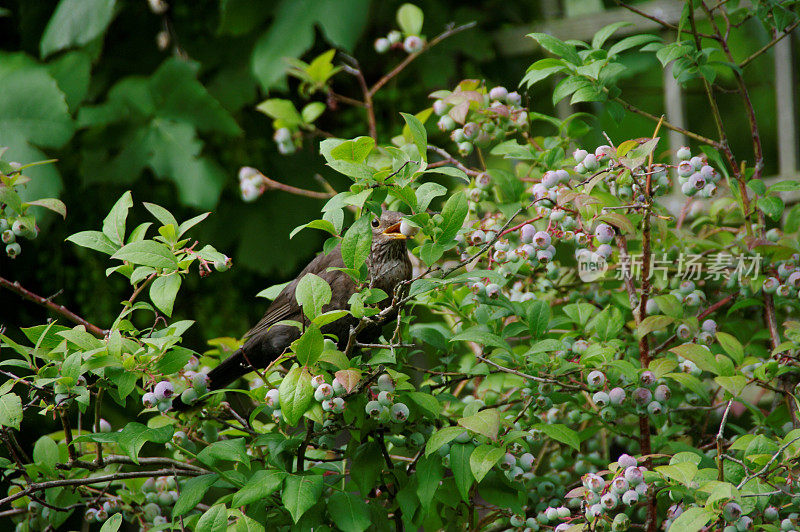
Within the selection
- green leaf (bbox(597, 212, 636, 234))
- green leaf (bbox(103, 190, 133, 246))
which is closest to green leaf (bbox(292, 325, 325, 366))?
green leaf (bbox(103, 190, 133, 246))

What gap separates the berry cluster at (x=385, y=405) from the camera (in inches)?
47.9

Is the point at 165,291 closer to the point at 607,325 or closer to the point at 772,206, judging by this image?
the point at 607,325

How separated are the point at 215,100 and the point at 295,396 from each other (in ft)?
5.63

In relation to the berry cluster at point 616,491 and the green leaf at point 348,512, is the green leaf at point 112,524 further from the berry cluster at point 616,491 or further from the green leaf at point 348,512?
the berry cluster at point 616,491

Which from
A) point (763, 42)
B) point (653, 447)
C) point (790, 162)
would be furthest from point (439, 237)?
point (763, 42)

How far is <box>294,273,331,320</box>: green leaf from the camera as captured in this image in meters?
1.19

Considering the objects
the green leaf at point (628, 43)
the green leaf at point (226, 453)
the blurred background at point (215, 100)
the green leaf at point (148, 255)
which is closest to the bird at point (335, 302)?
the green leaf at point (226, 453)

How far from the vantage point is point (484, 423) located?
3.93 ft

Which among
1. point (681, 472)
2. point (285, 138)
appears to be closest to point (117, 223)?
point (285, 138)

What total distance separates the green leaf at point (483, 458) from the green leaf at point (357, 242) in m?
0.35

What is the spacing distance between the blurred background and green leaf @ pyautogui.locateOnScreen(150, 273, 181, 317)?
1265 mm

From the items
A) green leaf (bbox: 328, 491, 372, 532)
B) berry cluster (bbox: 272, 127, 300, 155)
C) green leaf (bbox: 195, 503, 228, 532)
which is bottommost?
green leaf (bbox: 328, 491, 372, 532)

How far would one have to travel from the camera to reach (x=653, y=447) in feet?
5.31

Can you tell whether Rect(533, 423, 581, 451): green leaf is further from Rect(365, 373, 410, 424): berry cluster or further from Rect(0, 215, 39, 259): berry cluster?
Rect(0, 215, 39, 259): berry cluster
